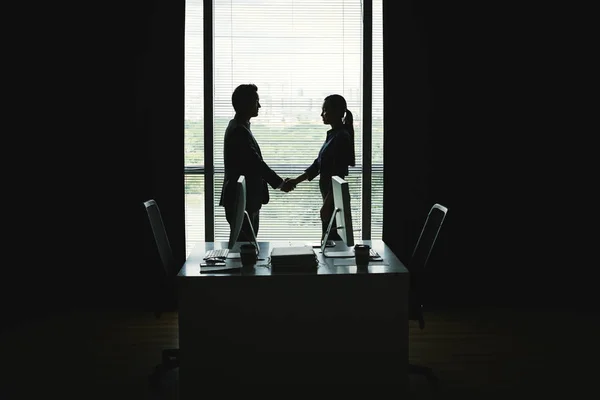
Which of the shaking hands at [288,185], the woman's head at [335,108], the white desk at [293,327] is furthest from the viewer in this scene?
the shaking hands at [288,185]

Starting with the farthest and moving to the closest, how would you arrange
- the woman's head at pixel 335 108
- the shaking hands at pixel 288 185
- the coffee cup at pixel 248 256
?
the shaking hands at pixel 288 185
the woman's head at pixel 335 108
the coffee cup at pixel 248 256
